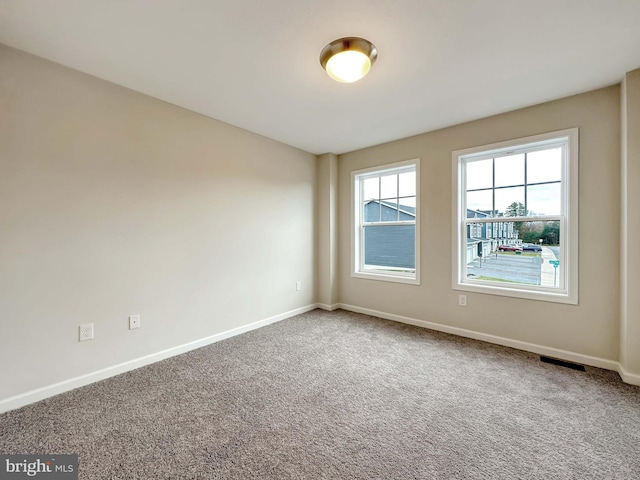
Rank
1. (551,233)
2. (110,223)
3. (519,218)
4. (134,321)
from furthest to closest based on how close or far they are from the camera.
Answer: (519,218), (551,233), (134,321), (110,223)

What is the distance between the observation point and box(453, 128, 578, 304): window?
101 inches

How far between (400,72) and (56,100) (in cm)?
257

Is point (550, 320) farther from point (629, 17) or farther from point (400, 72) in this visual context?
point (400, 72)

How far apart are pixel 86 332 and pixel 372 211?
3.48 meters

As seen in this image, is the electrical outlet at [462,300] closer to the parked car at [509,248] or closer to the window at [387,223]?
the window at [387,223]

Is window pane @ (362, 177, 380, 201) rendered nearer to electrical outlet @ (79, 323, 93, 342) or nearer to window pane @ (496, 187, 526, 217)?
window pane @ (496, 187, 526, 217)

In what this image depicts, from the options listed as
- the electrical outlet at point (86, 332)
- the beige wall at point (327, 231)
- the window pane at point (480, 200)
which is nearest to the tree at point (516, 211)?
the window pane at point (480, 200)

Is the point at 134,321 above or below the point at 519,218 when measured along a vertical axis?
below

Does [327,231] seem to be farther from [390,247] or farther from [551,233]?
[551,233]

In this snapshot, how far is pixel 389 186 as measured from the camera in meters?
3.94

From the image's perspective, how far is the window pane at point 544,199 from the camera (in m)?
2.67

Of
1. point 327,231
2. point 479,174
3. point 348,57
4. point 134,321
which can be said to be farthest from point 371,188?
point 134,321

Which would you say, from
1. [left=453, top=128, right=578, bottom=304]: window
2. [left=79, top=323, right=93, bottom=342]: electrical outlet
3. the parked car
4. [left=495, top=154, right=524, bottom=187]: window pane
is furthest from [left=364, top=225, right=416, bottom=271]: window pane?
[left=79, top=323, right=93, bottom=342]: electrical outlet

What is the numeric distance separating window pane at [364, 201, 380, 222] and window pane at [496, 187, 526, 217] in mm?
1524
